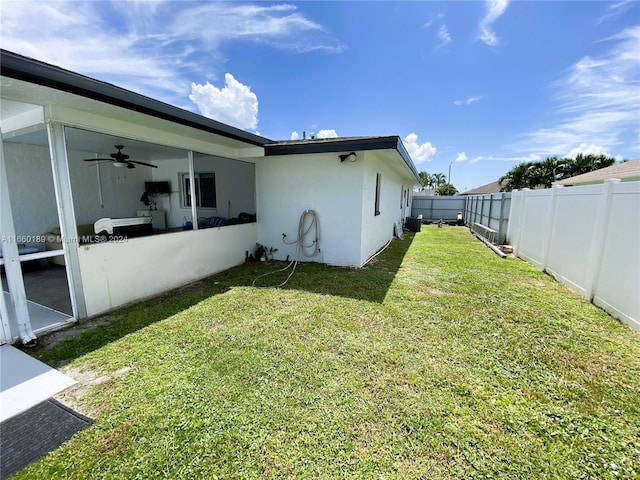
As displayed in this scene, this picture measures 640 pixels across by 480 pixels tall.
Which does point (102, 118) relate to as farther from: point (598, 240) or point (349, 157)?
point (598, 240)

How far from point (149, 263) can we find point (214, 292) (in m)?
1.20

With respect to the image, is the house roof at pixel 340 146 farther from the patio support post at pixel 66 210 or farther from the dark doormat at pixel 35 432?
the dark doormat at pixel 35 432

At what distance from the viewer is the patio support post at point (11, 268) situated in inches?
111

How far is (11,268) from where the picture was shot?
2.93m

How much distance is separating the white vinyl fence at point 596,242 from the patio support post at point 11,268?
746cm

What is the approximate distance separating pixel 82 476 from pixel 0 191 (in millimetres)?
3124

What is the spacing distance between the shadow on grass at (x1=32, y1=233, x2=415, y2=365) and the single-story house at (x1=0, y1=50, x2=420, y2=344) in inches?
11.4

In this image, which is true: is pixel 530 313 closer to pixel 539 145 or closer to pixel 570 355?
pixel 570 355

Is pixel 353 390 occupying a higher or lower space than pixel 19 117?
lower

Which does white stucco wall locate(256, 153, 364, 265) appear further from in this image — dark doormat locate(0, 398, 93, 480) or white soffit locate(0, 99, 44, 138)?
dark doormat locate(0, 398, 93, 480)

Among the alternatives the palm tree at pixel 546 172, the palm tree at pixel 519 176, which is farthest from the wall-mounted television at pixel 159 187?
the palm tree at pixel 546 172

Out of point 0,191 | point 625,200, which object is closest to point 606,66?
point 625,200

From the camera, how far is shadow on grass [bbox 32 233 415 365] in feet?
9.73

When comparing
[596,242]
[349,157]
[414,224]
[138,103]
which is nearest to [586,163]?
[414,224]
